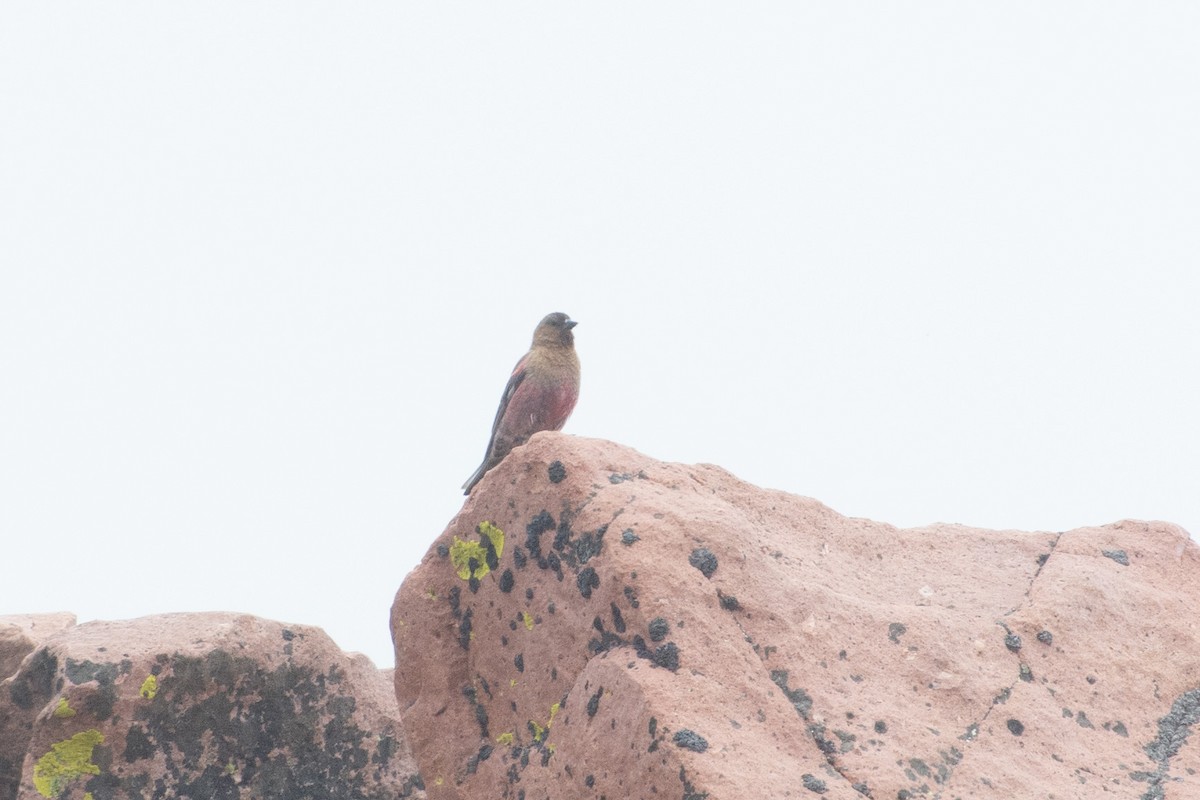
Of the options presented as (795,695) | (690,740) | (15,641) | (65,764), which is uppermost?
(795,695)

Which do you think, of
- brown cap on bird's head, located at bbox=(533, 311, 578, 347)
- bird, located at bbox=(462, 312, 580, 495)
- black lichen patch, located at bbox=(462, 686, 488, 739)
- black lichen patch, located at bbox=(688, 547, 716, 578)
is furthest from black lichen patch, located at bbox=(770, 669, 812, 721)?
brown cap on bird's head, located at bbox=(533, 311, 578, 347)

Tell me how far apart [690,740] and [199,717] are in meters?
2.85

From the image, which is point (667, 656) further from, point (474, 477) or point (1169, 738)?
point (474, 477)

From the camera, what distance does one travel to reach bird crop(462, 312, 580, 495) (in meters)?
8.01

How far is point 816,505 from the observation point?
515 centimetres

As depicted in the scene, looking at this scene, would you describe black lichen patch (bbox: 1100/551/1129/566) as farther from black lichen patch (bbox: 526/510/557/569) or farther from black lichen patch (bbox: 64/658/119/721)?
black lichen patch (bbox: 64/658/119/721)

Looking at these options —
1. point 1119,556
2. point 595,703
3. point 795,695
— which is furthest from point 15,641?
point 1119,556

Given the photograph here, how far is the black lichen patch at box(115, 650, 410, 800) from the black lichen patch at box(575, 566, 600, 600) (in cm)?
218

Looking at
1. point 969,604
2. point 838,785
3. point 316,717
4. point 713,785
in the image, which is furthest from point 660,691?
point 316,717

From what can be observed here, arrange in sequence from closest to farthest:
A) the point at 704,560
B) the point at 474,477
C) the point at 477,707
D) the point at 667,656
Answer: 1. the point at 667,656
2. the point at 704,560
3. the point at 477,707
4. the point at 474,477

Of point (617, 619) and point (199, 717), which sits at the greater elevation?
point (617, 619)

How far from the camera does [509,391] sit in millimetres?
8281

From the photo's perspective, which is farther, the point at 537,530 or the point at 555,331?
the point at 555,331

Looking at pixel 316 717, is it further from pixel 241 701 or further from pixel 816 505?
pixel 816 505
